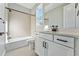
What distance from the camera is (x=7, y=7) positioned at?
321 centimetres

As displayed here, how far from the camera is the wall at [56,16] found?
7.12 feet

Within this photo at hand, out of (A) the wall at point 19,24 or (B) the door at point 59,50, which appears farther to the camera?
(A) the wall at point 19,24

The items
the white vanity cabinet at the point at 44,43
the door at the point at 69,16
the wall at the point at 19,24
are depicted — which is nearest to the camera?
the white vanity cabinet at the point at 44,43

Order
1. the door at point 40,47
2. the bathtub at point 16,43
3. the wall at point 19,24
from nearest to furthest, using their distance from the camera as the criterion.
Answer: the door at point 40,47 → the bathtub at point 16,43 → the wall at point 19,24

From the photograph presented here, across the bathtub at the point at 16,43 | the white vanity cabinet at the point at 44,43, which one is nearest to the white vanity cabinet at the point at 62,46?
the white vanity cabinet at the point at 44,43

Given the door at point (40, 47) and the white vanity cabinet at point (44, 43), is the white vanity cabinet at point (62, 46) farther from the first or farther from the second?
the door at point (40, 47)

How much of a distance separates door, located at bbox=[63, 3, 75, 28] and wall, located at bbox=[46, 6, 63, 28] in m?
0.15

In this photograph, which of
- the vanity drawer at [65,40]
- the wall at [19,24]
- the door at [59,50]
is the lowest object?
the door at [59,50]

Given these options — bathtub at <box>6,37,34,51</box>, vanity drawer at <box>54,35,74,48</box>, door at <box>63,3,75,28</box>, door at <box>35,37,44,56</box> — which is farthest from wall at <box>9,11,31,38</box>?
vanity drawer at <box>54,35,74,48</box>

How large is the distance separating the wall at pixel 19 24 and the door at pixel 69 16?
1782 millimetres

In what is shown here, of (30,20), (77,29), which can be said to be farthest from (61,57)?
(30,20)

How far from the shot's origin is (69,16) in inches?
75.0

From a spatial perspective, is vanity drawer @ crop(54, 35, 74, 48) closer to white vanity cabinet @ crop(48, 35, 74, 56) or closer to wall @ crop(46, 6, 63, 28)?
white vanity cabinet @ crop(48, 35, 74, 56)

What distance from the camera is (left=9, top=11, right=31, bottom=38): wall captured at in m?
3.15
